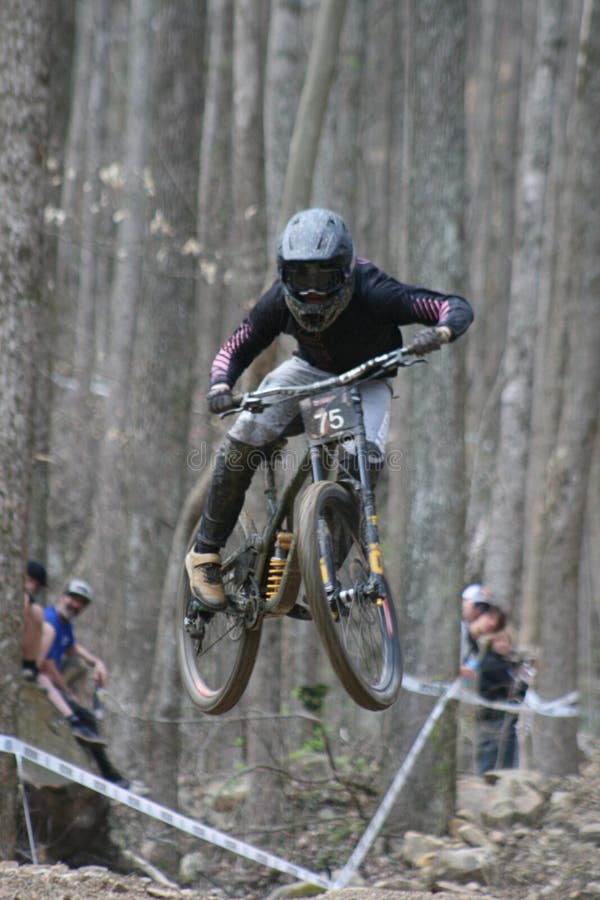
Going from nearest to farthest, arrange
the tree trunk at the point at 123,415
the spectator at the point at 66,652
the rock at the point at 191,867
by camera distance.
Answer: the spectator at the point at 66,652 → the rock at the point at 191,867 → the tree trunk at the point at 123,415

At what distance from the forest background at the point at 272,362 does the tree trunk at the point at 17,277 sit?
0.6 inches

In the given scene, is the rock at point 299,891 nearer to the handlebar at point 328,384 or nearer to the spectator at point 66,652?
the spectator at point 66,652

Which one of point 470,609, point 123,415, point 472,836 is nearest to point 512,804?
point 472,836

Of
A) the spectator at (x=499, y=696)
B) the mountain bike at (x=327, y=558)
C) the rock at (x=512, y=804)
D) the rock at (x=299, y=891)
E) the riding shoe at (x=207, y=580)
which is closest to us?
the mountain bike at (x=327, y=558)

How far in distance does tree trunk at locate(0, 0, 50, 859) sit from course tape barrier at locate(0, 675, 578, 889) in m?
0.39

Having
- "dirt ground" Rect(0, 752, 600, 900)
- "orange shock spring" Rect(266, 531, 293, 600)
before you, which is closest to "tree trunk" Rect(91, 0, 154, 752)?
"dirt ground" Rect(0, 752, 600, 900)

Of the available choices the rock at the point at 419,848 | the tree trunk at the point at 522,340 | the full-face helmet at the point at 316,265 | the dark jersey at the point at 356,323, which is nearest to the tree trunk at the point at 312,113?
the dark jersey at the point at 356,323

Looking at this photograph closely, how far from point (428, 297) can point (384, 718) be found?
17.9 feet

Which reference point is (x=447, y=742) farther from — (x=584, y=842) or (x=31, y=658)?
(x=31, y=658)

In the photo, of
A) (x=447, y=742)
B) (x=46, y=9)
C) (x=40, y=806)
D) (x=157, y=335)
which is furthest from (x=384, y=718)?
(x=46, y=9)

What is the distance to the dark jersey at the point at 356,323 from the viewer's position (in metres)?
5.87

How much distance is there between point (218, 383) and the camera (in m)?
6.11

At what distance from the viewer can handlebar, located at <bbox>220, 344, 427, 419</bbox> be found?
568cm

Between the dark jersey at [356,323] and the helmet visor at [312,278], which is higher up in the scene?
the helmet visor at [312,278]
